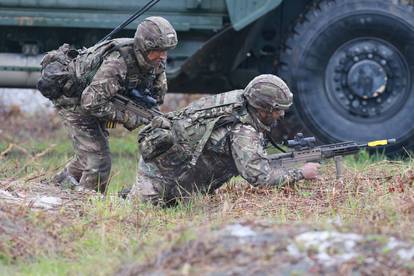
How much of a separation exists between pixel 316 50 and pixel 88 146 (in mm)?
2404

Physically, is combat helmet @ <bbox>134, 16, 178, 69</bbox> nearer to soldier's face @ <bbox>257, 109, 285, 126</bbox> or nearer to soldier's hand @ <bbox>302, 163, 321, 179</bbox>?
soldier's face @ <bbox>257, 109, 285, 126</bbox>

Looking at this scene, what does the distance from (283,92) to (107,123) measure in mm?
1565

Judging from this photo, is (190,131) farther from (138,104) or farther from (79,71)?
(79,71)

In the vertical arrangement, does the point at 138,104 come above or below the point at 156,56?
below

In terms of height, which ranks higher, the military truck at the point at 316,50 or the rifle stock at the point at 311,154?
the military truck at the point at 316,50

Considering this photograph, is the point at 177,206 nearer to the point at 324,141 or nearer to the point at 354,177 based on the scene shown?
the point at 354,177

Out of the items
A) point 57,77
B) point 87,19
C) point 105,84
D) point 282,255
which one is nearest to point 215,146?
point 105,84

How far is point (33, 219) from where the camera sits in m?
6.39

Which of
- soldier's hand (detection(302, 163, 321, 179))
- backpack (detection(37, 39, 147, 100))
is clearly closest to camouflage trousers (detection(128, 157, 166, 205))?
backpack (detection(37, 39, 147, 100))

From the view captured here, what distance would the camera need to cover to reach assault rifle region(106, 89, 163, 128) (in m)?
7.94

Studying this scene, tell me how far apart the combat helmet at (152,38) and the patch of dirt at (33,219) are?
1103mm

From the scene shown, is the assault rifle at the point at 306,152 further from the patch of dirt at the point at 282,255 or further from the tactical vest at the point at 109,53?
the patch of dirt at the point at 282,255

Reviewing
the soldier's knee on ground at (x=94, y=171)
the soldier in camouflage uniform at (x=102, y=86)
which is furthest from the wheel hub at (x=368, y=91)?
the soldier's knee on ground at (x=94, y=171)

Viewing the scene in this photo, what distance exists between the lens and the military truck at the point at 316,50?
9.66 metres
